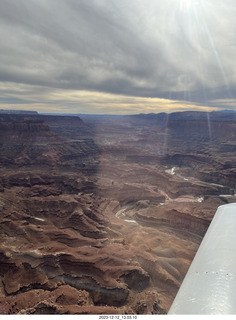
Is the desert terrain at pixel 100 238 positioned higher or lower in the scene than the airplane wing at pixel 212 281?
lower

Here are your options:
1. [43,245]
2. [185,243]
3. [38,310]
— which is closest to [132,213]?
[185,243]

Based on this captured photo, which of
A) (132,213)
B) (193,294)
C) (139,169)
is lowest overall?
(132,213)

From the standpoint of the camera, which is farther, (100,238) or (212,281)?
(100,238)

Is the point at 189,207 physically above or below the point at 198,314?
below

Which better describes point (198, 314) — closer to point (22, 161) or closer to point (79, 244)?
point (79, 244)

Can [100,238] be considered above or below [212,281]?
below

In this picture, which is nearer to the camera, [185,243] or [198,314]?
[198,314]

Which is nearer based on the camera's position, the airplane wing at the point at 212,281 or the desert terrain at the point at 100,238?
the airplane wing at the point at 212,281

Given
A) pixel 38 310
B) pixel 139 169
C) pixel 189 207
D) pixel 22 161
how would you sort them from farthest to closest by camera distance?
pixel 22 161, pixel 139 169, pixel 189 207, pixel 38 310
